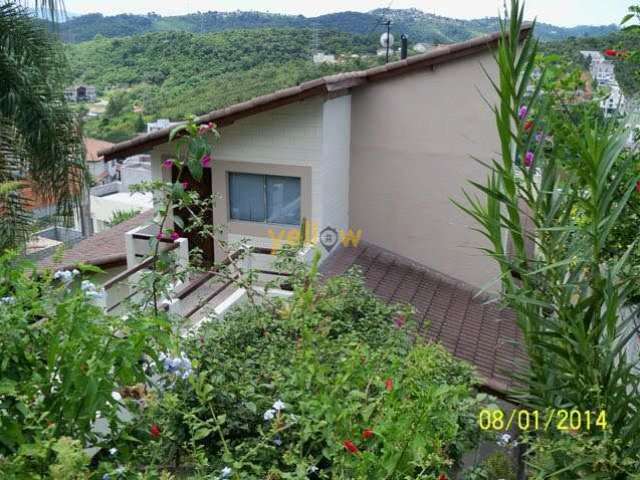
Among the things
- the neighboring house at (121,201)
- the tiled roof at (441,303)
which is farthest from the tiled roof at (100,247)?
the neighboring house at (121,201)

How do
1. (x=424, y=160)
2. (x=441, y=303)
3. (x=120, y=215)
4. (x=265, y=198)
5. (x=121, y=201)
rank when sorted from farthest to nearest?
1. (x=121, y=201)
2. (x=120, y=215)
3. (x=424, y=160)
4. (x=265, y=198)
5. (x=441, y=303)

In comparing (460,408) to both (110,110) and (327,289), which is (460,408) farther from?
(110,110)

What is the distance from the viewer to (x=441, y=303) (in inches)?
339

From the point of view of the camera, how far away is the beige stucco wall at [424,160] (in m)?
8.71

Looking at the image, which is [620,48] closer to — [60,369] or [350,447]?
[350,447]

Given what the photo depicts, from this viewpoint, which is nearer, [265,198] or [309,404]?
[309,404]

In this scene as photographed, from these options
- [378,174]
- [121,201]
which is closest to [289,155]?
[378,174]

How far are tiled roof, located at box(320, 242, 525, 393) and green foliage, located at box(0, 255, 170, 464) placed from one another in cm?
509

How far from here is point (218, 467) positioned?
3.06 m

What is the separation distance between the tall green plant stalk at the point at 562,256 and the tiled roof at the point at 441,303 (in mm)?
4037

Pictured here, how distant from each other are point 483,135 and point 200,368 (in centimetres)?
624

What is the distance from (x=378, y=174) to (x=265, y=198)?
6.18ft

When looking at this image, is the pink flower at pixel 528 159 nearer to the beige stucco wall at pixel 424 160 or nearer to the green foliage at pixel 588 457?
the green foliage at pixel 588 457

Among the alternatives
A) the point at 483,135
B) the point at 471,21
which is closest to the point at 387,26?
the point at 471,21
